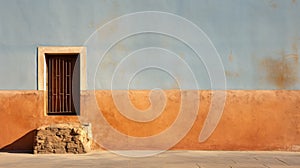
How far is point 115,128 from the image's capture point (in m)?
10.6

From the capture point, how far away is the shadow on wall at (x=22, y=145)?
10.5m

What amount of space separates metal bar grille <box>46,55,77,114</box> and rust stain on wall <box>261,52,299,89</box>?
4.89 metres

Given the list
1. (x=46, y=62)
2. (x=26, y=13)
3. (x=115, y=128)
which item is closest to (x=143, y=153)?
(x=115, y=128)

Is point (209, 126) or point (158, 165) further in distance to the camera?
point (209, 126)

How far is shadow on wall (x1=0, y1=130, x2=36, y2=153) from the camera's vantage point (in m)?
10.5

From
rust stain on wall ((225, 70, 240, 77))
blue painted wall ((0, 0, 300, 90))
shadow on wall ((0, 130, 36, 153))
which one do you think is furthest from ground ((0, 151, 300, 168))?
rust stain on wall ((225, 70, 240, 77))

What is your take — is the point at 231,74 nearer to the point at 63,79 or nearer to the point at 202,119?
the point at 202,119

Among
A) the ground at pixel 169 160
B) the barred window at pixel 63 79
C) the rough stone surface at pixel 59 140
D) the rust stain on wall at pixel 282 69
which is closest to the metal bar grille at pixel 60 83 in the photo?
the barred window at pixel 63 79

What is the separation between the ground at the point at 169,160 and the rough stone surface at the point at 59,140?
8.0 inches

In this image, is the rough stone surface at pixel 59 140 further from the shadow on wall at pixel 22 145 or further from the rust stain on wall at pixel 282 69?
the rust stain on wall at pixel 282 69

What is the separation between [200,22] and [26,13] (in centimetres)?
436

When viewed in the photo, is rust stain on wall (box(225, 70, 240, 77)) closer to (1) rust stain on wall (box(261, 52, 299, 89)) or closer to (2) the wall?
(2) the wall

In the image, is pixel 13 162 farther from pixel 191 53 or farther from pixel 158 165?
pixel 191 53

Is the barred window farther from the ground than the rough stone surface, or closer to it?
farther from the ground
